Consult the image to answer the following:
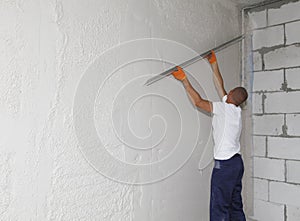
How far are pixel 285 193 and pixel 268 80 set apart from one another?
1152mm

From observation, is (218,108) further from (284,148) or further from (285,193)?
(285,193)

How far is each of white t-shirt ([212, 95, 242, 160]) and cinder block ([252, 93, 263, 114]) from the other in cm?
81

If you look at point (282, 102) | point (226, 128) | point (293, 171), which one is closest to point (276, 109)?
point (282, 102)

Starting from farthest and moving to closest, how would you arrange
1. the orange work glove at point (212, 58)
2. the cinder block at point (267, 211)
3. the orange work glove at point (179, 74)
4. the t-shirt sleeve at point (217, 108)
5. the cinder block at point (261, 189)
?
1. the cinder block at point (261, 189)
2. the cinder block at point (267, 211)
3. the orange work glove at point (212, 58)
4. the t-shirt sleeve at point (217, 108)
5. the orange work glove at point (179, 74)

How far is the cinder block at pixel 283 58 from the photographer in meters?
3.01

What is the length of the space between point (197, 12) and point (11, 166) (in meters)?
2.04

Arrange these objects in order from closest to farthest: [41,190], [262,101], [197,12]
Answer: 1. [41,190]
2. [197,12]
3. [262,101]

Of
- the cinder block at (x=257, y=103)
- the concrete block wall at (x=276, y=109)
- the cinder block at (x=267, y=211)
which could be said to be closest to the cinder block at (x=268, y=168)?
the concrete block wall at (x=276, y=109)

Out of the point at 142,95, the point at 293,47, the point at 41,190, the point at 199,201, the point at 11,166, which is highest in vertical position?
the point at 293,47

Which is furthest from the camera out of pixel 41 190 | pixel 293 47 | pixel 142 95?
pixel 293 47

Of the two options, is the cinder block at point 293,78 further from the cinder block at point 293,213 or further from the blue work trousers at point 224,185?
the cinder block at point 293,213

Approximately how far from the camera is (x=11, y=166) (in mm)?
1436

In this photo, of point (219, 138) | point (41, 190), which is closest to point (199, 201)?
point (219, 138)

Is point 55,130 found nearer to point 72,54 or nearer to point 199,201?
point 72,54
